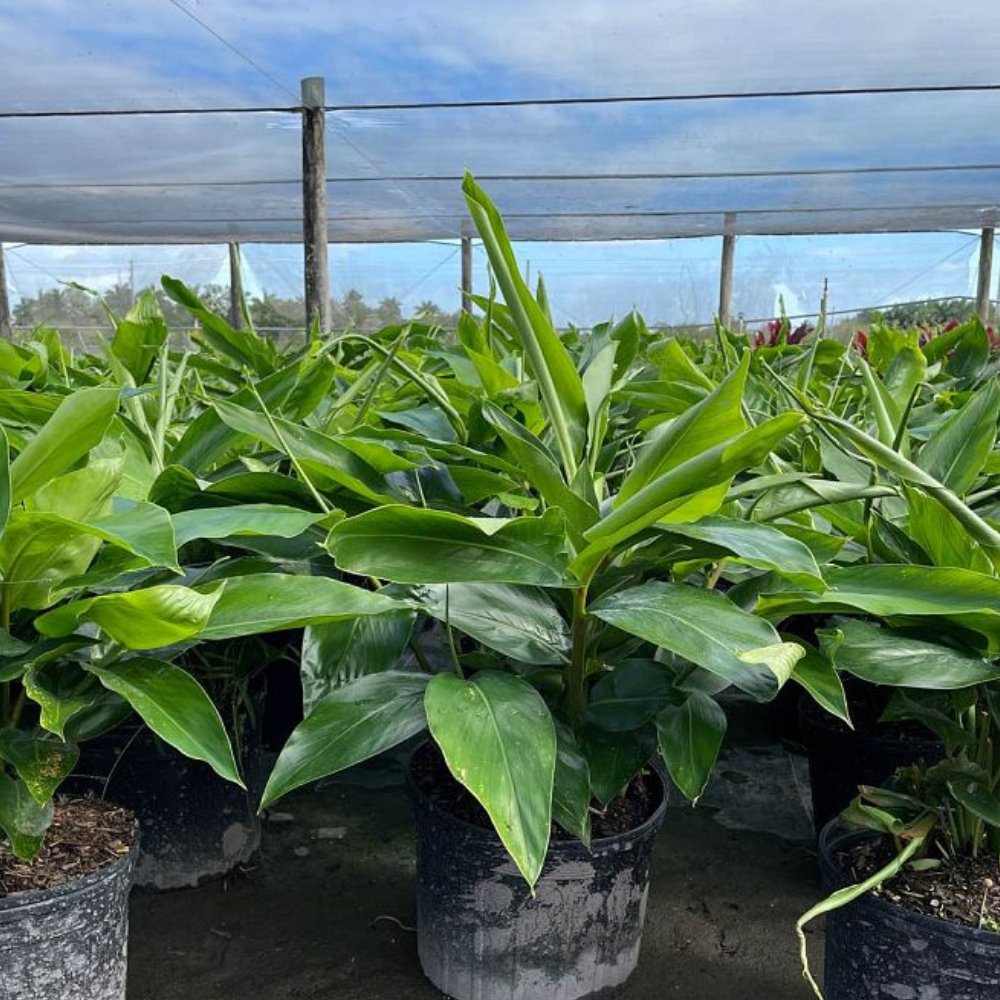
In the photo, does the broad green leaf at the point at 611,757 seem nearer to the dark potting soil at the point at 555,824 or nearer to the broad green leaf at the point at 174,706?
the dark potting soil at the point at 555,824

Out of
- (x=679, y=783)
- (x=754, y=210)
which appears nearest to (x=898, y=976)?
(x=679, y=783)

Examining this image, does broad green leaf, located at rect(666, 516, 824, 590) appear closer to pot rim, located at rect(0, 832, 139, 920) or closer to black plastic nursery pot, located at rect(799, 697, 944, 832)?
pot rim, located at rect(0, 832, 139, 920)

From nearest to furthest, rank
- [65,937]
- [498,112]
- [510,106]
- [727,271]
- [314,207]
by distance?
[65,937]
[314,207]
[510,106]
[498,112]
[727,271]

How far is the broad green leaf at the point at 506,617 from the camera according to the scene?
0.80 metres

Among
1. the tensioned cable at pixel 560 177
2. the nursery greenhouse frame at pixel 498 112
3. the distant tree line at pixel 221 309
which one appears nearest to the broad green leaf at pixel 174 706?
the nursery greenhouse frame at pixel 498 112

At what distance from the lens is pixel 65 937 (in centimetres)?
A: 83

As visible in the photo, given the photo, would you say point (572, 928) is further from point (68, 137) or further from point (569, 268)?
point (569, 268)

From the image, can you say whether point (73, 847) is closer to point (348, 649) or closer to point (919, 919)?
point (348, 649)

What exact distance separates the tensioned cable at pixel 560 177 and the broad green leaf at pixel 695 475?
22.9 feet

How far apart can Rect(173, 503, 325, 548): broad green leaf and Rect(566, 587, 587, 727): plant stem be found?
0.23m

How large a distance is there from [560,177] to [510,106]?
1806mm

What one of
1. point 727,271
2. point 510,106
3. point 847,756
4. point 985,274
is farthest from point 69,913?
point 985,274

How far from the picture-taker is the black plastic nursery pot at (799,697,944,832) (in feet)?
4.56

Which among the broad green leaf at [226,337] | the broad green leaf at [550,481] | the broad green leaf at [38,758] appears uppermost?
the broad green leaf at [226,337]
